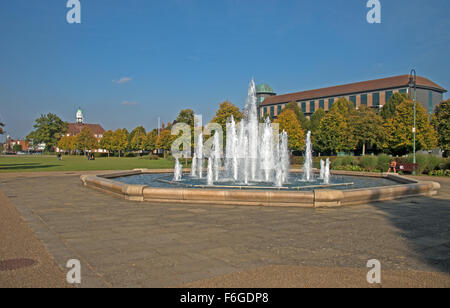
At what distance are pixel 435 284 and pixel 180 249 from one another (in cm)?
398

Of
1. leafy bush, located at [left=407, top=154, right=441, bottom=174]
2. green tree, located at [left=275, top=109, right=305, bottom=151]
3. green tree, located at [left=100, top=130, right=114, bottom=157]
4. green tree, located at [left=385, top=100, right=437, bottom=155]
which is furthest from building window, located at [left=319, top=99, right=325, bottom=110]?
leafy bush, located at [left=407, top=154, right=441, bottom=174]

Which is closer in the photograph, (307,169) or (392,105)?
(307,169)

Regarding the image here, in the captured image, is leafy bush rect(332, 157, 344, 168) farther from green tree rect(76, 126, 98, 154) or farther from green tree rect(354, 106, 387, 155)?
green tree rect(76, 126, 98, 154)

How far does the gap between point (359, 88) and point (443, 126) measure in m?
38.8

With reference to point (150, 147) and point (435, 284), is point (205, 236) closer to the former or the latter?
point (435, 284)

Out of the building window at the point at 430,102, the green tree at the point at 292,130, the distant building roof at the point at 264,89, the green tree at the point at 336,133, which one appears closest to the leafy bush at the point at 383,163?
the green tree at the point at 336,133

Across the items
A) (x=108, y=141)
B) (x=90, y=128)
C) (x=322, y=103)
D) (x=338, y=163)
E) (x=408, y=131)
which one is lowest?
(x=338, y=163)

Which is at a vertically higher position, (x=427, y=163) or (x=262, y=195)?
(x=427, y=163)

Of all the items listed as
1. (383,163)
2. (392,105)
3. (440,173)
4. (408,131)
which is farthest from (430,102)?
(440,173)

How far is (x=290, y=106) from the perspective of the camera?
277ft

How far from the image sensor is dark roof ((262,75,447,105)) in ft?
260

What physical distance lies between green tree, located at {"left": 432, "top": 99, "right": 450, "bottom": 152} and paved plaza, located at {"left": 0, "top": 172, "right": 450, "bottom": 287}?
46.3m

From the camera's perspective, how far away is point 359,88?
8812 cm

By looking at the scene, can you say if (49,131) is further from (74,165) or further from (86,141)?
(74,165)
